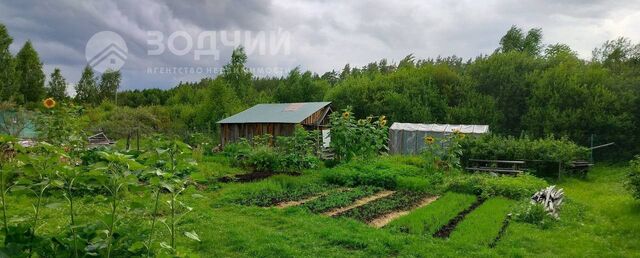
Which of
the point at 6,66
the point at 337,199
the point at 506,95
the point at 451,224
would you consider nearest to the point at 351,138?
the point at 337,199

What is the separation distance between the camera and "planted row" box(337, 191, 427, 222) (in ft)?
22.9

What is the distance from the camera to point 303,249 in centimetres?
516

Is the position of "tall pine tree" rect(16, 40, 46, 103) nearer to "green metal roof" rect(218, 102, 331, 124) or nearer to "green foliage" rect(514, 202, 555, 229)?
"green metal roof" rect(218, 102, 331, 124)

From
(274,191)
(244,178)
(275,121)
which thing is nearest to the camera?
(274,191)

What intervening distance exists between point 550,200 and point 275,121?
12.3 meters

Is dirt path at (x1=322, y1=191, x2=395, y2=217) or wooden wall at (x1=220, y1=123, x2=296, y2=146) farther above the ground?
wooden wall at (x1=220, y1=123, x2=296, y2=146)

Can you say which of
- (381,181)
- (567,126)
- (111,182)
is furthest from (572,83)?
(111,182)

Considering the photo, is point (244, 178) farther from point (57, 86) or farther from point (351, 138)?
point (57, 86)

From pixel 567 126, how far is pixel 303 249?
1823cm

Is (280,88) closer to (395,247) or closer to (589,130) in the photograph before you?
(589,130)

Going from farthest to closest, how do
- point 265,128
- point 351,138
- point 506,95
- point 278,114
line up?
point 506,95, point 278,114, point 265,128, point 351,138

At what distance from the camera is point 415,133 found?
59.9 feet

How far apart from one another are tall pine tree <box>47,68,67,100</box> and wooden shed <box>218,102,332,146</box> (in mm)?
19151

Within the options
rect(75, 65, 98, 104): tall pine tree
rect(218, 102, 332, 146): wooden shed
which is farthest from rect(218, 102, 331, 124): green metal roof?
rect(75, 65, 98, 104): tall pine tree
